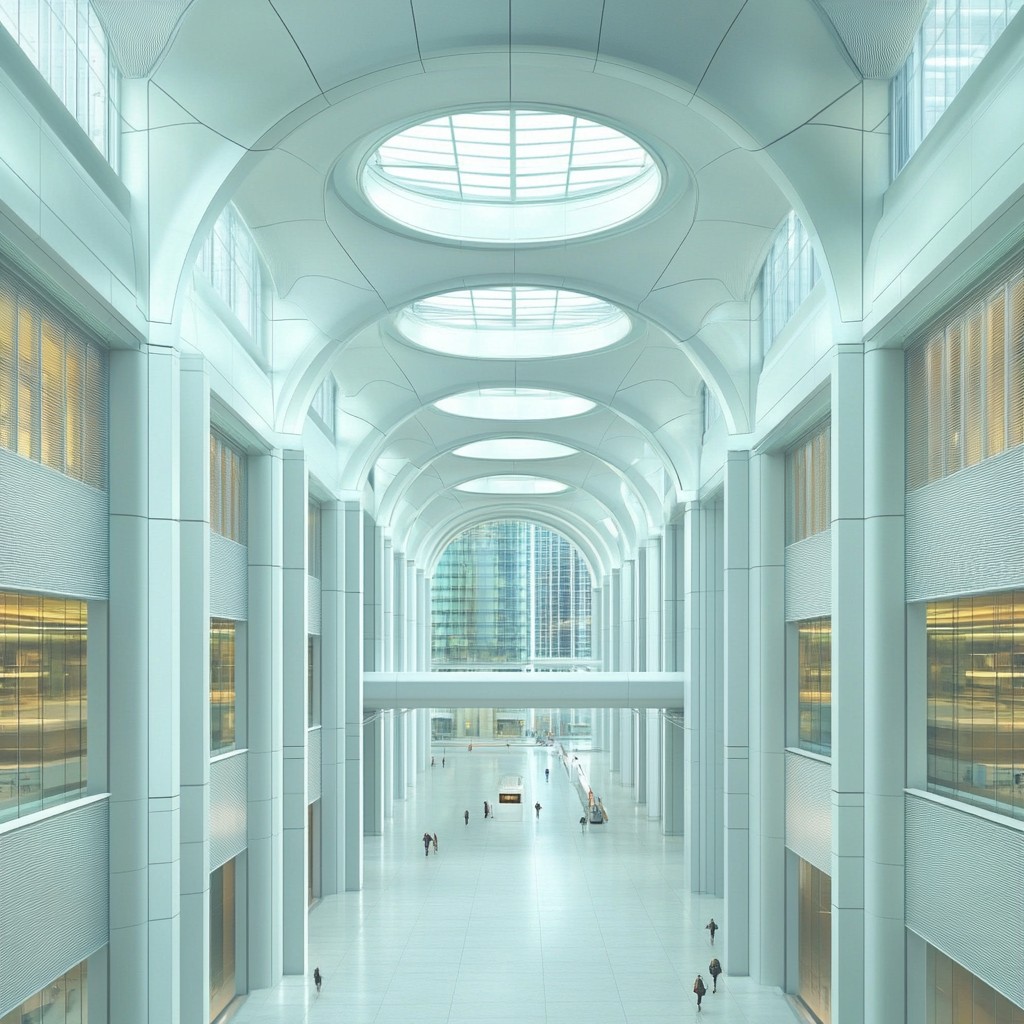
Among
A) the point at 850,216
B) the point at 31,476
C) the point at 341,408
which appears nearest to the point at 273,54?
the point at 31,476

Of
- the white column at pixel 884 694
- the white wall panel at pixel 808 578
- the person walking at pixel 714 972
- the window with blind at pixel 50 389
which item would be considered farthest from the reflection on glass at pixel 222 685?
the white column at pixel 884 694

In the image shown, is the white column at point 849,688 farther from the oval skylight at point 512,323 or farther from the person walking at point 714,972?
the oval skylight at point 512,323

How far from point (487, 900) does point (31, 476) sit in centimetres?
1947

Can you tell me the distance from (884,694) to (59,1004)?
29.5 feet

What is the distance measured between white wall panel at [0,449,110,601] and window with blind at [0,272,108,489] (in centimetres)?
19

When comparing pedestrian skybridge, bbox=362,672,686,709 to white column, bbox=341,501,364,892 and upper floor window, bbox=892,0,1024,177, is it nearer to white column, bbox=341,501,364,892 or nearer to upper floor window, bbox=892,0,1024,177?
white column, bbox=341,501,364,892

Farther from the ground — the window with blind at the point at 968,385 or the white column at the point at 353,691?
the window with blind at the point at 968,385

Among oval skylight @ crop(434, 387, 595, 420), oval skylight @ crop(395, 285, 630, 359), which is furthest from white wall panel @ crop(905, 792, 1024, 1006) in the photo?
oval skylight @ crop(434, 387, 595, 420)

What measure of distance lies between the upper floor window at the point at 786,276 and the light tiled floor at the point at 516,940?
36.9 feet

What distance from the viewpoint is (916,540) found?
39.8ft

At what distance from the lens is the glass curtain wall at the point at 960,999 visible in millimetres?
10008

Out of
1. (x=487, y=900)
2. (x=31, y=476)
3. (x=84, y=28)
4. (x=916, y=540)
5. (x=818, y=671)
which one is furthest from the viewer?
(x=487, y=900)

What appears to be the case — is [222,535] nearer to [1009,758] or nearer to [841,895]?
[841,895]

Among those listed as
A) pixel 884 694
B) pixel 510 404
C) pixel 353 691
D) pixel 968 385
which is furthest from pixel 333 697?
pixel 968 385
